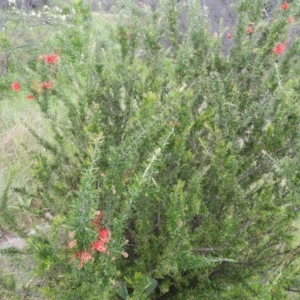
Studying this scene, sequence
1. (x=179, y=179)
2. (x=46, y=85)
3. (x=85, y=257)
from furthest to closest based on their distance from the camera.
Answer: (x=46, y=85), (x=179, y=179), (x=85, y=257)

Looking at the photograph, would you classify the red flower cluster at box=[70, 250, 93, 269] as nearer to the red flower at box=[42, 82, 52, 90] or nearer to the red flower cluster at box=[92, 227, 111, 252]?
the red flower cluster at box=[92, 227, 111, 252]

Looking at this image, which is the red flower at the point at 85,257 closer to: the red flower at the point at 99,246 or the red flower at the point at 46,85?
the red flower at the point at 99,246

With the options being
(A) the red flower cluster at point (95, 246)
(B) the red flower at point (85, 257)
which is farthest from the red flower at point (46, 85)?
(B) the red flower at point (85, 257)

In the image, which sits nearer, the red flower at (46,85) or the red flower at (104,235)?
the red flower at (104,235)

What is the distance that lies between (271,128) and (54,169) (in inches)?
50.6

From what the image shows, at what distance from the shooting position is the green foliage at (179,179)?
127 centimetres

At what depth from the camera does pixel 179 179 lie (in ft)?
4.83

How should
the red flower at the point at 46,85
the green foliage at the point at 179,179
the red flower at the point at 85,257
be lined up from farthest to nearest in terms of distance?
the red flower at the point at 46,85, the green foliage at the point at 179,179, the red flower at the point at 85,257

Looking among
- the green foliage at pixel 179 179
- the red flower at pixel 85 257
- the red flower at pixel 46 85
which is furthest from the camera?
the red flower at pixel 46 85

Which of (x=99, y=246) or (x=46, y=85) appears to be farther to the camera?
(x=46, y=85)

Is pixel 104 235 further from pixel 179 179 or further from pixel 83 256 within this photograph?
pixel 179 179

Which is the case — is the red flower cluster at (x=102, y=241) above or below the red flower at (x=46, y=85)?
below

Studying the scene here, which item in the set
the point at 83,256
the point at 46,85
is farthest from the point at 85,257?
the point at 46,85

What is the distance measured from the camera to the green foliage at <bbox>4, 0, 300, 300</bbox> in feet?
4.18
